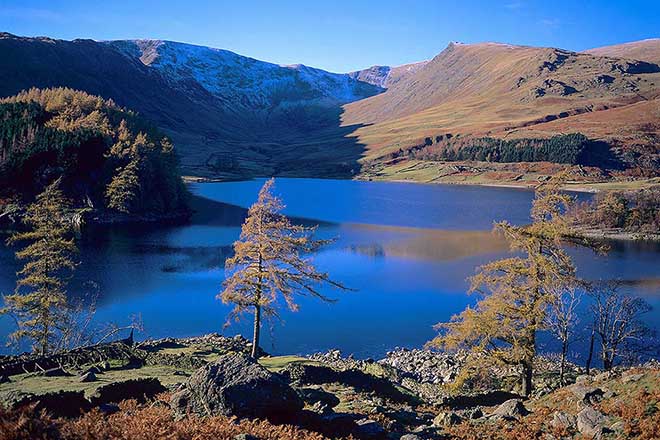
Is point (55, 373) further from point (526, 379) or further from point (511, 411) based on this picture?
point (526, 379)

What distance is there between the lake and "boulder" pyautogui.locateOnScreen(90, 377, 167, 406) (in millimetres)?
22966

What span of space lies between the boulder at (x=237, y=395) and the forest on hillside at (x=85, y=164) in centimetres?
9583

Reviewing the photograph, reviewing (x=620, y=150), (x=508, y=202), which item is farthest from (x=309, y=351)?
(x=620, y=150)

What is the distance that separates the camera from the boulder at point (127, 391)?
622 inches

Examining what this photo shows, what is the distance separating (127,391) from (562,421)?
13.0m

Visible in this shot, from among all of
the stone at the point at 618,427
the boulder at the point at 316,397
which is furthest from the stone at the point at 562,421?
the boulder at the point at 316,397

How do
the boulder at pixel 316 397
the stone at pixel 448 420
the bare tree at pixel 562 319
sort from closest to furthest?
the stone at pixel 448 420 < the boulder at pixel 316 397 < the bare tree at pixel 562 319

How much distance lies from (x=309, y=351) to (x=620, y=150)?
19217 centimetres

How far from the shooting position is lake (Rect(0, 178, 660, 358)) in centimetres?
4475

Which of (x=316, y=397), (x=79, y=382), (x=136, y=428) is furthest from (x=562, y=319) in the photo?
(x=136, y=428)

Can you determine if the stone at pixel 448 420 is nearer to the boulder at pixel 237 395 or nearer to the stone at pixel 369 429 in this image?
the stone at pixel 369 429

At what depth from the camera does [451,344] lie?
25.9 meters

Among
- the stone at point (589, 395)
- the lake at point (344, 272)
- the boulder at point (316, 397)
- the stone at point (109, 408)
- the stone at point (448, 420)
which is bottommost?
the lake at point (344, 272)

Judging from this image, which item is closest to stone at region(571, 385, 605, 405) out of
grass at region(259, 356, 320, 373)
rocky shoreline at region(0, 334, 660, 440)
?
rocky shoreline at region(0, 334, 660, 440)
